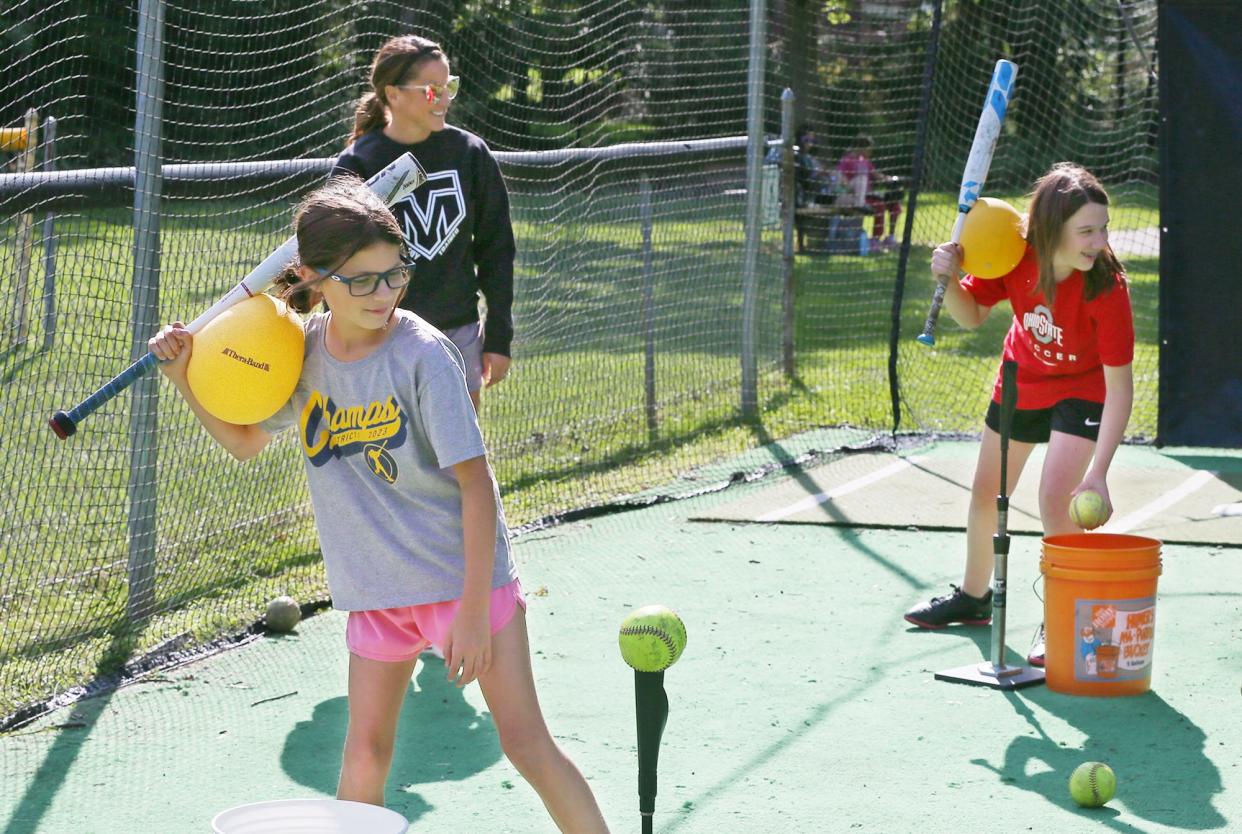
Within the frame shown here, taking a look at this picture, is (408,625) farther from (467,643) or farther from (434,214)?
(434,214)

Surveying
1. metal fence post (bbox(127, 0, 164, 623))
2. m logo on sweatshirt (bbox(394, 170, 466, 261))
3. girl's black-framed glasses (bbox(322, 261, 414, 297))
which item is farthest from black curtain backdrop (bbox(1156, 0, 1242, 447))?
girl's black-framed glasses (bbox(322, 261, 414, 297))

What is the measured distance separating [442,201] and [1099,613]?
8.35ft

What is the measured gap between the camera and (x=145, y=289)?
5.67 m

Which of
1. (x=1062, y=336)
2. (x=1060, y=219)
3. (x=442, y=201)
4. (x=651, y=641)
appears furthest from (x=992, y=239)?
(x=651, y=641)

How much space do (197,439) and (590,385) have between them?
9.16 feet

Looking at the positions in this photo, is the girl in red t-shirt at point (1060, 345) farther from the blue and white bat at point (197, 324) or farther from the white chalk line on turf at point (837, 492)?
the blue and white bat at point (197, 324)

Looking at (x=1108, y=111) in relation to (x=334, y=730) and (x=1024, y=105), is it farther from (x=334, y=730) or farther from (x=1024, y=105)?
(x=334, y=730)

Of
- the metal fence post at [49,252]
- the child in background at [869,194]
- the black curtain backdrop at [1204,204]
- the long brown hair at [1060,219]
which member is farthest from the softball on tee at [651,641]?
the child in background at [869,194]

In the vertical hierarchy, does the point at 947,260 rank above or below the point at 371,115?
below

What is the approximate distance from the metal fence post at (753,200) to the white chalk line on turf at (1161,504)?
2.88 meters

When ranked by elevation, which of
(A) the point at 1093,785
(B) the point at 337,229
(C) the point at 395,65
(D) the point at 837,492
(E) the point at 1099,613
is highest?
(C) the point at 395,65

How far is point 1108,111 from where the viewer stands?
1413 centimetres

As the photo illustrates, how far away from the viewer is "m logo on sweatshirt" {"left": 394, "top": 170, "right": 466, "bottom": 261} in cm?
521

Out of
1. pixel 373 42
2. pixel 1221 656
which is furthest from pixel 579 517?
pixel 1221 656
